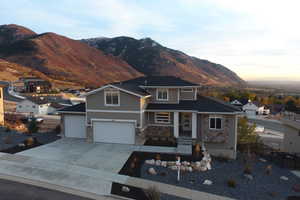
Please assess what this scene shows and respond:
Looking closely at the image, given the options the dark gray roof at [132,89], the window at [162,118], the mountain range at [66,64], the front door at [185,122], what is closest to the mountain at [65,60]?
the mountain range at [66,64]

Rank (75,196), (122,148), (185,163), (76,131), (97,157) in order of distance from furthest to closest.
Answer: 1. (76,131)
2. (122,148)
3. (97,157)
4. (185,163)
5. (75,196)

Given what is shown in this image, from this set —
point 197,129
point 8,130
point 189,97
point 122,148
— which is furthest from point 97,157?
point 8,130

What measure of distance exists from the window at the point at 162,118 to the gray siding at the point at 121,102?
2499mm

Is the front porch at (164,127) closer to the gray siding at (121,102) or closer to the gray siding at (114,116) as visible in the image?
the gray siding at (114,116)

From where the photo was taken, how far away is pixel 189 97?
63.7ft

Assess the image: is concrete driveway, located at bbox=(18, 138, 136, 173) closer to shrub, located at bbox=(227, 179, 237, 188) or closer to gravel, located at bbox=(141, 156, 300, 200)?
gravel, located at bbox=(141, 156, 300, 200)

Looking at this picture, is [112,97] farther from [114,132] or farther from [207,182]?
[207,182]

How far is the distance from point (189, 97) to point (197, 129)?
142 inches

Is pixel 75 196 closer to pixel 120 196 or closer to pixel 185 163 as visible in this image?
pixel 120 196

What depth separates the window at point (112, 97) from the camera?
16766mm

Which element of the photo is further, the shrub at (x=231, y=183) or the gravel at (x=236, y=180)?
the shrub at (x=231, y=183)

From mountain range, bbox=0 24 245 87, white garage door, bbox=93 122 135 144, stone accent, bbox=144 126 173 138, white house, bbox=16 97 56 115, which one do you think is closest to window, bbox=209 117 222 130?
stone accent, bbox=144 126 173 138

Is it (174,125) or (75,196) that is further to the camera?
(174,125)

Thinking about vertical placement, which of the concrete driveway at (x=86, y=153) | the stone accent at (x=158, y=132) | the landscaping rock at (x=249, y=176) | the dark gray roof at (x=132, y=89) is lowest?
the landscaping rock at (x=249, y=176)
